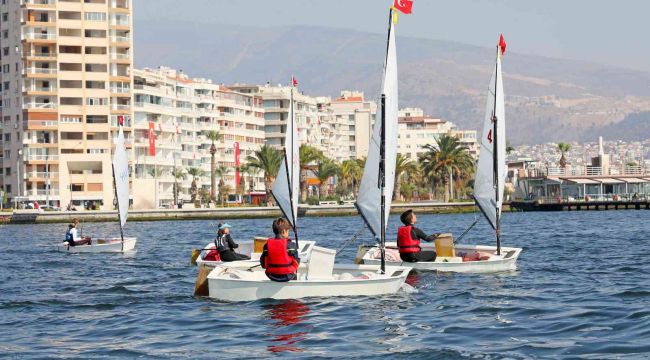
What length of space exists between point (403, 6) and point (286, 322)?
10992 mm

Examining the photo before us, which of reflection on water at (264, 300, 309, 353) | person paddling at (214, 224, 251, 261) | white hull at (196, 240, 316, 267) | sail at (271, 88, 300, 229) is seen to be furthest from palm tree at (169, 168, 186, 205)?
reflection on water at (264, 300, 309, 353)

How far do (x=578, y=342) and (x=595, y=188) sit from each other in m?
170

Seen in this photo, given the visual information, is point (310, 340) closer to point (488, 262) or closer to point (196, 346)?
point (196, 346)

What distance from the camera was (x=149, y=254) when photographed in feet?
204

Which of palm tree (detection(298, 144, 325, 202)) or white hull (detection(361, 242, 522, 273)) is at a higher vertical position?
palm tree (detection(298, 144, 325, 202))

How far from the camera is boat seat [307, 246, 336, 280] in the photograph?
106 feet

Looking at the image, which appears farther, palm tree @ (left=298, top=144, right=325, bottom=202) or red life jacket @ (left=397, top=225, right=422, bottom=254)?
palm tree @ (left=298, top=144, right=325, bottom=202)

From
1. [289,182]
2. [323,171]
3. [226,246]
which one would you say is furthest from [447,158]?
[226,246]

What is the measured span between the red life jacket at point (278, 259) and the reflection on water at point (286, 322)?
80 cm

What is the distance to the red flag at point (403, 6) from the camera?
35250mm

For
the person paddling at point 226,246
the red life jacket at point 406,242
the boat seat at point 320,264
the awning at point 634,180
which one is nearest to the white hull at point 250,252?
the person paddling at point 226,246

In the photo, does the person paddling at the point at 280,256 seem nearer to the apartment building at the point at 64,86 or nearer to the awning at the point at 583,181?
the apartment building at the point at 64,86

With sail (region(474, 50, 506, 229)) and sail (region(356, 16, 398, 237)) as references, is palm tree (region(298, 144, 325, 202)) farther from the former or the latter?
sail (region(356, 16, 398, 237))

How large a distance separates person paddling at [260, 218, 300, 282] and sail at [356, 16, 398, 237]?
15.0 ft
